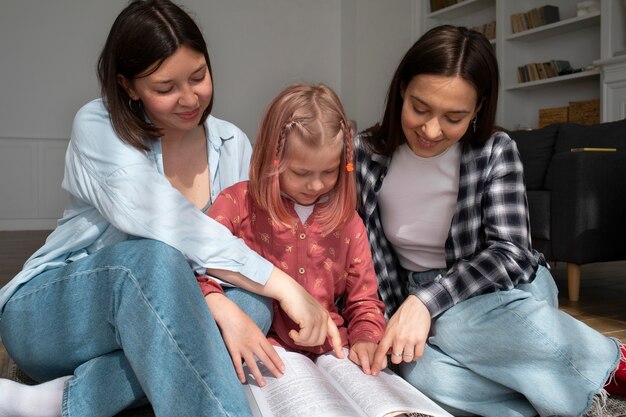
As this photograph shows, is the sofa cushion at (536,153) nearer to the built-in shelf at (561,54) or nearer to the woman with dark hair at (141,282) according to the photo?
the built-in shelf at (561,54)

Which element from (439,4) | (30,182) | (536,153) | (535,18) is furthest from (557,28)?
(30,182)

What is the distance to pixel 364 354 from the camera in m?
1.01

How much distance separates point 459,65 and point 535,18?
4126 millimetres

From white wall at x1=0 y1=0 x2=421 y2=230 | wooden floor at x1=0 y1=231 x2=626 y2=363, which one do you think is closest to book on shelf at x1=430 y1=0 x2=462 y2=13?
white wall at x1=0 y1=0 x2=421 y2=230

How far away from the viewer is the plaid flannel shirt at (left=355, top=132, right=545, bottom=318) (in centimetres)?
109

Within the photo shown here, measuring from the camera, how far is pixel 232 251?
959mm

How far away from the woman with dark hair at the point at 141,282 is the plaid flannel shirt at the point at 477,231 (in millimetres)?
267

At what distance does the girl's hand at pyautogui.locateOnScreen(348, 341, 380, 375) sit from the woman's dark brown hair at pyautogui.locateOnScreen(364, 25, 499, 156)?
0.48 m

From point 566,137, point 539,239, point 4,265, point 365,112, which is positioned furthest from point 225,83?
point 539,239

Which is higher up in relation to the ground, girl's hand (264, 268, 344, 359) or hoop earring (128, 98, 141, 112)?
hoop earring (128, 98, 141, 112)

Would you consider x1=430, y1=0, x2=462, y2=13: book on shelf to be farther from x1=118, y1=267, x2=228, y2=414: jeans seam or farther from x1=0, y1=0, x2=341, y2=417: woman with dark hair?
x1=118, y1=267, x2=228, y2=414: jeans seam

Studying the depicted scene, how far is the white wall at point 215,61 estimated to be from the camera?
17.8 ft

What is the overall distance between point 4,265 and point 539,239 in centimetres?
265

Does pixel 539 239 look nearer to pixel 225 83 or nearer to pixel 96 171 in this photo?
pixel 96 171
